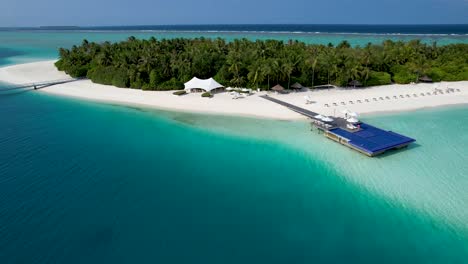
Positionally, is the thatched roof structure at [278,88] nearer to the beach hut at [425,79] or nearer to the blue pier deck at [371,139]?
the blue pier deck at [371,139]

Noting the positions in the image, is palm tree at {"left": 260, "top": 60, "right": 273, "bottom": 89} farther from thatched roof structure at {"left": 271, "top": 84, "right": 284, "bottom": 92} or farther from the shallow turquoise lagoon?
the shallow turquoise lagoon

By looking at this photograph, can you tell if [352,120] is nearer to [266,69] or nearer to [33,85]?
[266,69]

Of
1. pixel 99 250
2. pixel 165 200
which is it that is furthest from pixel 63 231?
pixel 165 200

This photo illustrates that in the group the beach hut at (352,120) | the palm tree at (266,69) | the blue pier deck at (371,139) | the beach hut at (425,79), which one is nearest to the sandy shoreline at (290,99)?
the beach hut at (425,79)

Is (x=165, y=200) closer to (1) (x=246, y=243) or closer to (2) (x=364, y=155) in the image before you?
(1) (x=246, y=243)

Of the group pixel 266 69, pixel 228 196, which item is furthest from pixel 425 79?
pixel 228 196

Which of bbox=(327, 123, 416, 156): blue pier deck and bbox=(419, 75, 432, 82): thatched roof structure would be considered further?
bbox=(419, 75, 432, 82): thatched roof structure

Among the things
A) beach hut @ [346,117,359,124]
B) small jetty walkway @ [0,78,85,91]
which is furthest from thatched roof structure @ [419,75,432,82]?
small jetty walkway @ [0,78,85,91]
